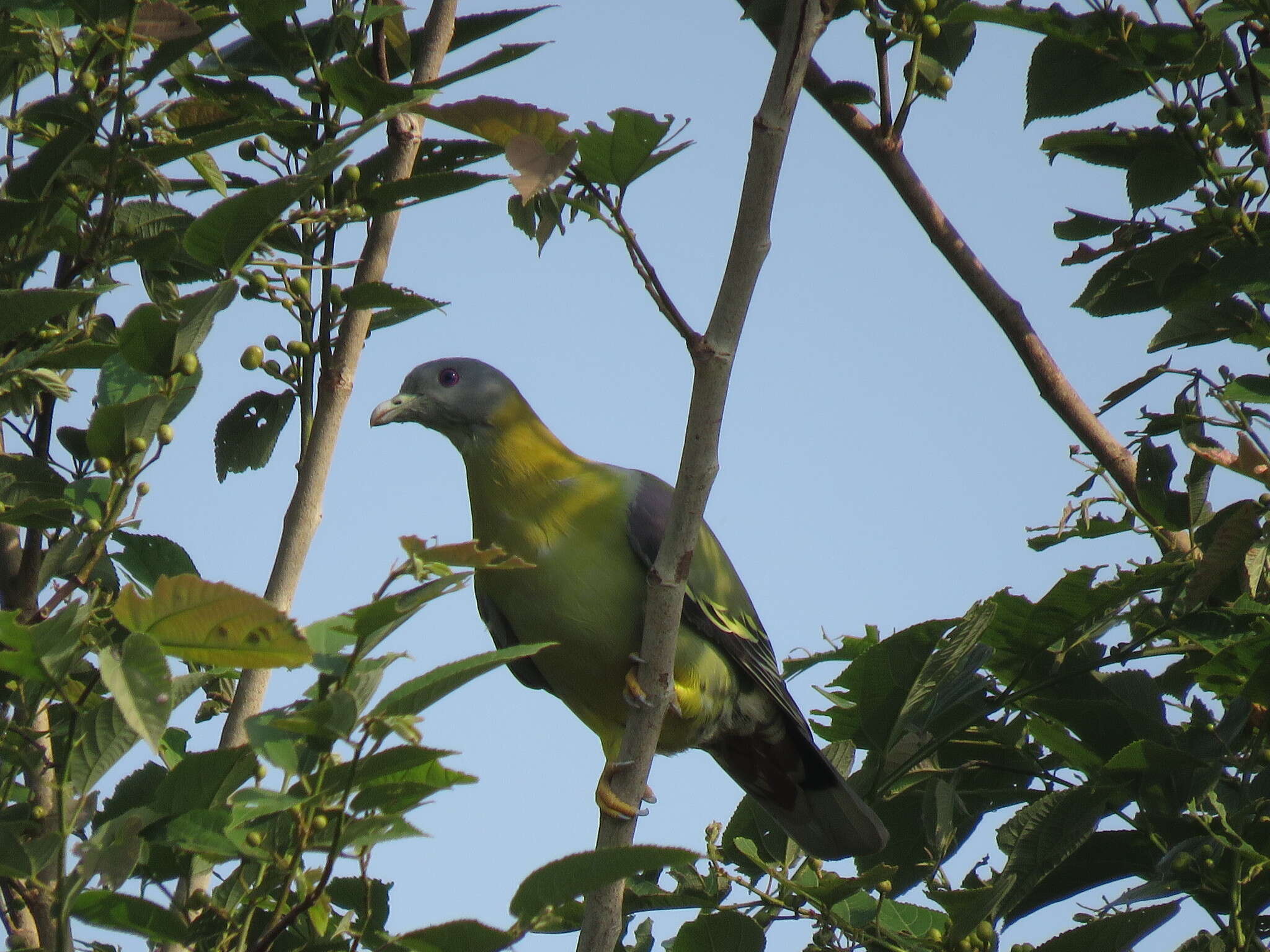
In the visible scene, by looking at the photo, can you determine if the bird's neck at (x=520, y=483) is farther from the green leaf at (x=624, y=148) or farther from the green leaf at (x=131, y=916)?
the green leaf at (x=131, y=916)

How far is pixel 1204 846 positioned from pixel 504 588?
215 cm

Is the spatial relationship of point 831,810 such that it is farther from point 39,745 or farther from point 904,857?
point 39,745

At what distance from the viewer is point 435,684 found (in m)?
1.58

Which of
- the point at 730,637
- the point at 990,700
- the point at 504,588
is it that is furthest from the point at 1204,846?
the point at 504,588

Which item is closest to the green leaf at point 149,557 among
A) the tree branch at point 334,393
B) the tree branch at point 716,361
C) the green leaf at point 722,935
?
the tree branch at point 334,393

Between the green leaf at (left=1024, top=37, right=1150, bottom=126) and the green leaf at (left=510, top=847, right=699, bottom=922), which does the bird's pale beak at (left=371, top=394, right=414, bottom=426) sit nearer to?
the green leaf at (left=1024, top=37, right=1150, bottom=126)

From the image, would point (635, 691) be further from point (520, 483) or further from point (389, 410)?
point (389, 410)

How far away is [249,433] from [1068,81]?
6.94ft

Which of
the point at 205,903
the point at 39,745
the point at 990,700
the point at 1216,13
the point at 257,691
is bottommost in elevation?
the point at 205,903

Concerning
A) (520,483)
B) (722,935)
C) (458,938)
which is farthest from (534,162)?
(520,483)

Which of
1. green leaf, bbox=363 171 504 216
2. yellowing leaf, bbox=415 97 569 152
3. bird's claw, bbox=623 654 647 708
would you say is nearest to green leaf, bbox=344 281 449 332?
green leaf, bbox=363 171 504 216

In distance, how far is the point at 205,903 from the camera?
5.91 ft

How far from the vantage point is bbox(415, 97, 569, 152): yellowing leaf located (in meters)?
2.05

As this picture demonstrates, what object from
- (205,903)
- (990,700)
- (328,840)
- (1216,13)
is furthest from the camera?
(990,700)
